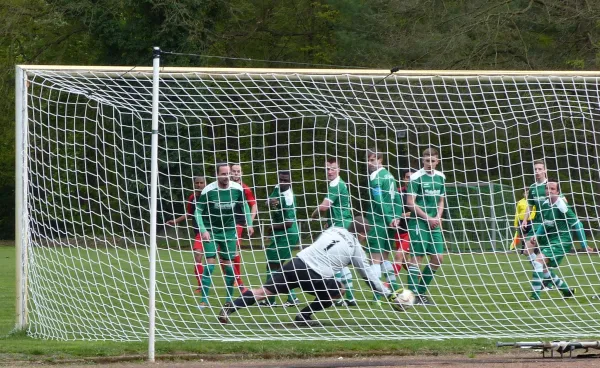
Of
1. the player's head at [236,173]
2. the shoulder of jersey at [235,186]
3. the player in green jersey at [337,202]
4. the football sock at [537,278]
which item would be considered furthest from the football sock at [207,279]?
the football sock at [537,278]

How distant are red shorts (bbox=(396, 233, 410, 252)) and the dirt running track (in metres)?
3.00

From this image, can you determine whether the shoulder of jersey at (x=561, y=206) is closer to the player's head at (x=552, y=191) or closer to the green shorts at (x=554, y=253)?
the player's head at (x=552, y=191)

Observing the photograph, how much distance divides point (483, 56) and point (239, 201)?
1753 centimetres

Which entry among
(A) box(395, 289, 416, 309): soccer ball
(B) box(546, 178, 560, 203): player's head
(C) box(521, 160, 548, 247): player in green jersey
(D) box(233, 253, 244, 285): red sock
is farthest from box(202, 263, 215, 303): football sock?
(B) box(546, 178, 560, 203): player's head

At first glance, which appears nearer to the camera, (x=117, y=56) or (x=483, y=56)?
(x=483, y=56)

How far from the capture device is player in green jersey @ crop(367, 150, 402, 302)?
1099 centimetres

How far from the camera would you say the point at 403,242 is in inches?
451

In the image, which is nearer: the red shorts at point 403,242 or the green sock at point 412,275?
the green sock at point 412,275

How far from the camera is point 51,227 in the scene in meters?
9.79

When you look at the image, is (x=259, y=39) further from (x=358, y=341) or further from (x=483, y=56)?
(x=358, y=341)

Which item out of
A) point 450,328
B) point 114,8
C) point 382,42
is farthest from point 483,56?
point 450,328

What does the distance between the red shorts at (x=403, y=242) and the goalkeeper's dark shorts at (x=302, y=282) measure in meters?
1.66

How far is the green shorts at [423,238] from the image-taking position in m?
11.1

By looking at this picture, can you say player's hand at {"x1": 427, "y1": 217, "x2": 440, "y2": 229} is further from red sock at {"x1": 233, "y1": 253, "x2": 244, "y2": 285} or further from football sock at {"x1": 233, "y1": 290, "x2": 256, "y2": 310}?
football sock at {"x1": 233, "y1": 290, "x2": 256, "y2": 310}
